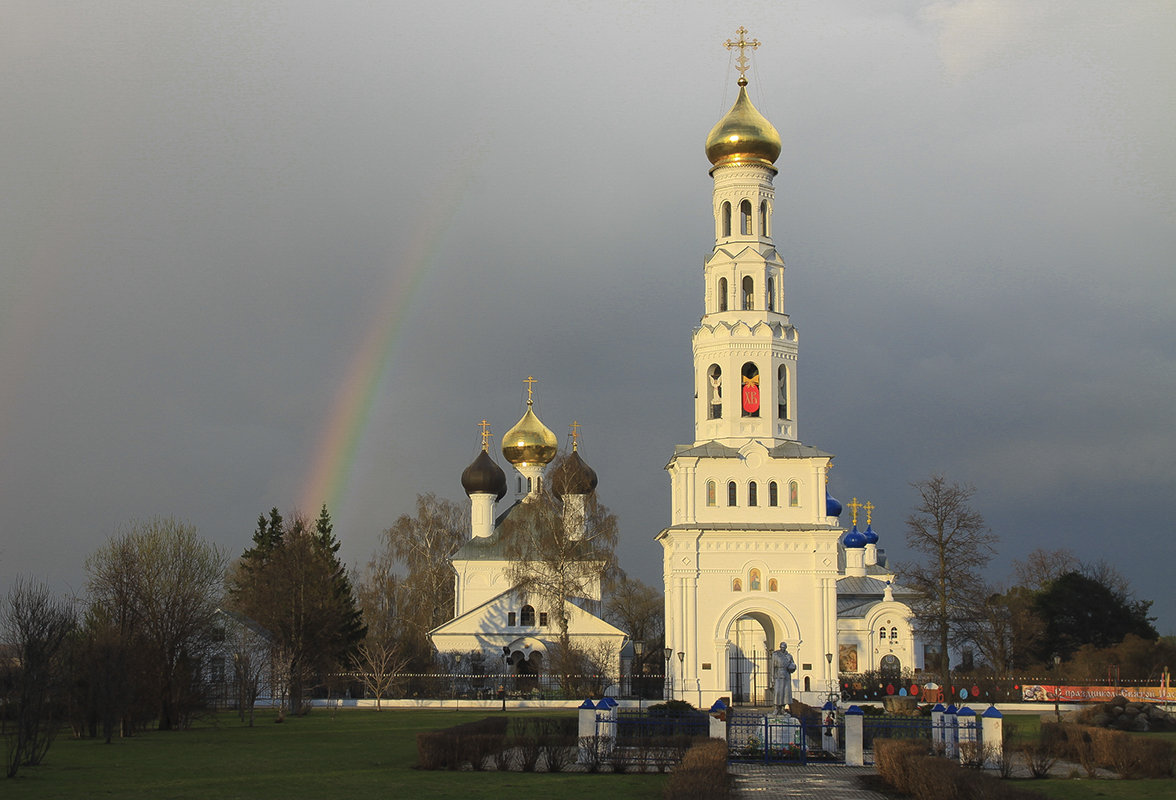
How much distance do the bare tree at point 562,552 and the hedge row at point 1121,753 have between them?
28524mm

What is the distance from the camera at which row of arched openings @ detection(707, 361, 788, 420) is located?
48250 mm

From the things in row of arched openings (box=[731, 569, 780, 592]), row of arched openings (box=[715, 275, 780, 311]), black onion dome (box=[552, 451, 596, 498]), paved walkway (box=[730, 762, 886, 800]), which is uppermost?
row of arched openings (box=[715, 275, 780, 311])

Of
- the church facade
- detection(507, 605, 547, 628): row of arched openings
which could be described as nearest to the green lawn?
the church facade

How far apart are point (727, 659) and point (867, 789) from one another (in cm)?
2759

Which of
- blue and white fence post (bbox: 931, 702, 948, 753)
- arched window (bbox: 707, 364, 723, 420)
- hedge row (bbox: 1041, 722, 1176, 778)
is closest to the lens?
hedge row (bbox: 1041, 722, 1176, 778)

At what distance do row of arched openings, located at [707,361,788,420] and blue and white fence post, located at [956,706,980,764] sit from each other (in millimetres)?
26633

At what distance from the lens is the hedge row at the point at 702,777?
44.7 feet

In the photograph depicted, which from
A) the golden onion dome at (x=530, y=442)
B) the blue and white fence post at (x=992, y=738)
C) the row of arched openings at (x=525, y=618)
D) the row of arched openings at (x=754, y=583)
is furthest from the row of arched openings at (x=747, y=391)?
the blue and white fence post at (x=992, y=738)

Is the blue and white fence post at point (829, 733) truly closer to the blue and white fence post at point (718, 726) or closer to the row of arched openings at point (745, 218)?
the blue and white fence post at point (718, 726)

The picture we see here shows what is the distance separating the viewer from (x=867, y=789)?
18.1 meters

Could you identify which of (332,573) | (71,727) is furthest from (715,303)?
(71,727)

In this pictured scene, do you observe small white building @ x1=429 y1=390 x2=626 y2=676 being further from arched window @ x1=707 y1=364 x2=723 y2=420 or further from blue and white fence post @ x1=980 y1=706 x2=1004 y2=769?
blue and white fence post @ x1=980 y1=706 x2=1004 y2=769

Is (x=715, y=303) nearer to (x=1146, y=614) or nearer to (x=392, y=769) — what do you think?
(x=1146, y=614)

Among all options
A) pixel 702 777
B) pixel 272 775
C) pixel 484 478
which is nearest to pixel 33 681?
pixel 272 775
